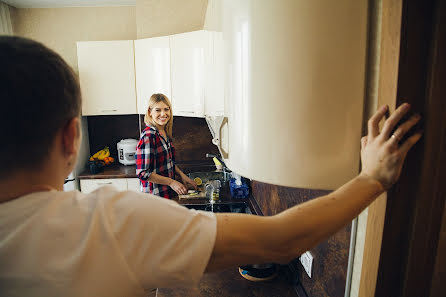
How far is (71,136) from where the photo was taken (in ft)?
1.66

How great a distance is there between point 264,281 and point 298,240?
2.61ft

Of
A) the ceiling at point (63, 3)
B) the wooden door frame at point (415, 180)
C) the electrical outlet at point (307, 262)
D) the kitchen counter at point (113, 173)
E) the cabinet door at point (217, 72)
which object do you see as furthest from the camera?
the ceiling at point (63, 3)

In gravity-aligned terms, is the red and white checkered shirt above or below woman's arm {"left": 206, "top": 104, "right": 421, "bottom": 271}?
below

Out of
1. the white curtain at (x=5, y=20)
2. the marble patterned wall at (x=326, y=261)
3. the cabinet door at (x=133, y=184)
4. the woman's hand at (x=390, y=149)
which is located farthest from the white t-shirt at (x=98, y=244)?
the white curtain at (x=5, y=20)

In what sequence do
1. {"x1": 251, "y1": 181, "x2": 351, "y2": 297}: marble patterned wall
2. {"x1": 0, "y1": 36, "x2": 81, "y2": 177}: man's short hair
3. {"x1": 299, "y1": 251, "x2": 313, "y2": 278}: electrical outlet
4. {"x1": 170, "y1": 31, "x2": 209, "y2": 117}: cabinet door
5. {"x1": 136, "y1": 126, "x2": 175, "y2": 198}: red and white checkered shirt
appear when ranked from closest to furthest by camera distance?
{"x1": 0, "y1": 36, "x2": 81, "y2": 177}: man's short hair → {"x1": 251, "y1": 181, "x2": 351, "y2": 297}: marble patterned wall → {"x1": 299, "y1": 251, "x2": 313, "y2": 278}: electrical outlet → {"x1": 136, "y1": 126, "x2": 175, "y2": 198}: red and white checkered shirt → {"x1": 170, "y1": 31, "x2": 209, "y2": 117}: cabinet door

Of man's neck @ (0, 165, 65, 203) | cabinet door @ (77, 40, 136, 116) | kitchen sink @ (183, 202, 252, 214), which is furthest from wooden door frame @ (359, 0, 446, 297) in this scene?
cabinet door @ (77, 40, 136, 116)

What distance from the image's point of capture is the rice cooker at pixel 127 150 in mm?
3270

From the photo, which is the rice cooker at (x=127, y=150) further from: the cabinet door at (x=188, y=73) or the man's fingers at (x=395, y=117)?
the man's fingers at (x=395, y=117)

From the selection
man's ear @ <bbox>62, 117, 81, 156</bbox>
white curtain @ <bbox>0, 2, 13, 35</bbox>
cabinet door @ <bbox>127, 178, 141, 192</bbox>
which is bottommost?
cabinet door @ <bbox>127, 178, 141, 192</bbox>

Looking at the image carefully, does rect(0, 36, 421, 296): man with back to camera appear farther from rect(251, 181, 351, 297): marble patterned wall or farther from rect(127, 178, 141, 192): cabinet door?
rect(127, 178, 141, 192): cabinet door

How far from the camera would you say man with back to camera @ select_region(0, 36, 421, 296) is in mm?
440

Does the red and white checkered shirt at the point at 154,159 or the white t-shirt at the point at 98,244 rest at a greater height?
the white t-shirt at the point at 98,244

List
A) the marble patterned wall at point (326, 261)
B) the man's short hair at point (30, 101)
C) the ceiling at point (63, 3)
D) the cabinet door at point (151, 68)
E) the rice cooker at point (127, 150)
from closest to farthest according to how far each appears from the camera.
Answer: the man's short hair at point (30, 101) → the marble patterned wall at point (326, 261) → the cabinet door at point (151, 68) → the ceiling at point (63, 3) → the rice cooker at point (127, 150)

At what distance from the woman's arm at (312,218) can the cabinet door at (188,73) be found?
6.35 ft
